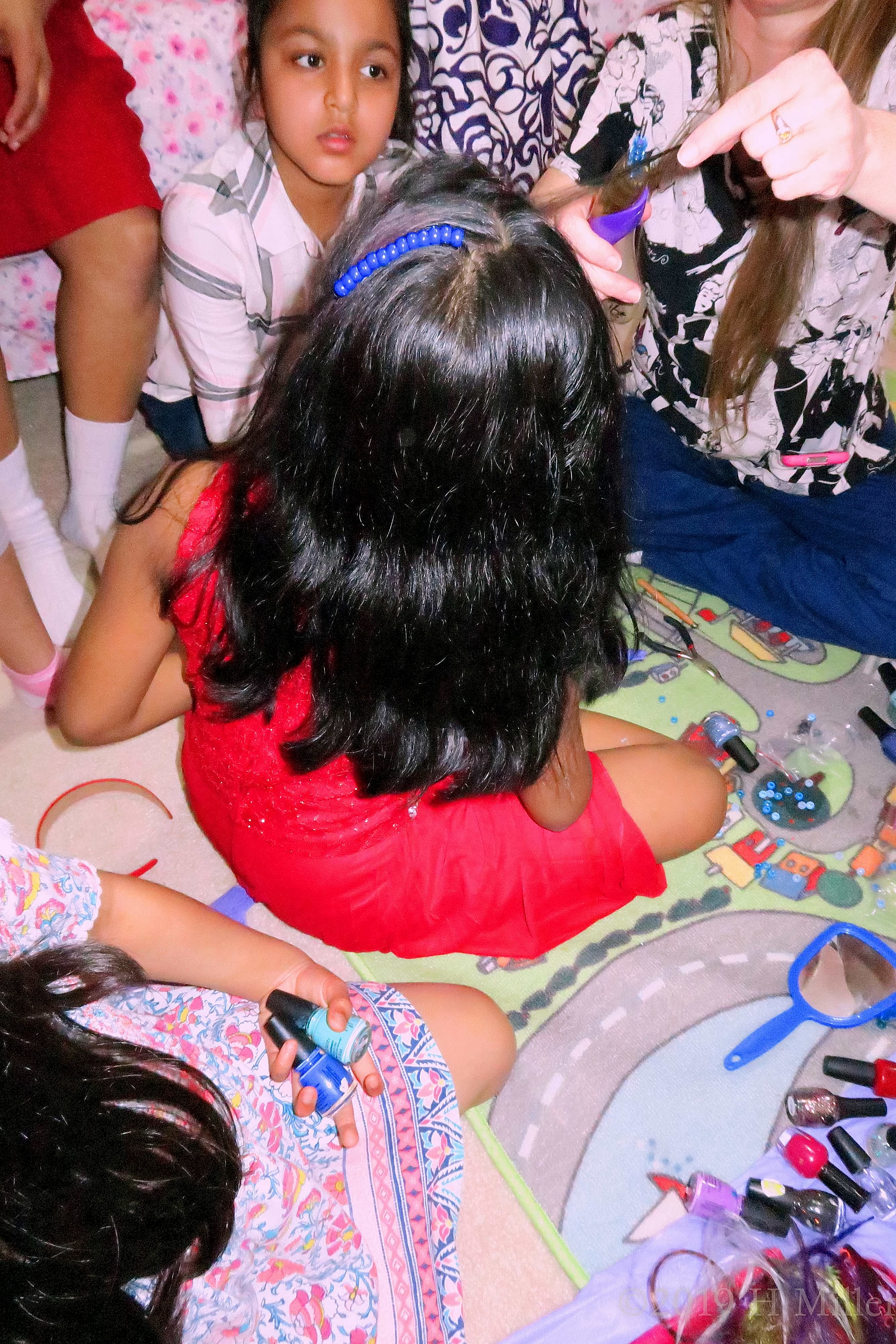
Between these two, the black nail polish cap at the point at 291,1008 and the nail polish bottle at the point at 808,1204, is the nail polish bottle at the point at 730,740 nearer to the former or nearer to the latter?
the nail polish bottle at the point at 808,1204

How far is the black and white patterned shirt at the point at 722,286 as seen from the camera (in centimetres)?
108

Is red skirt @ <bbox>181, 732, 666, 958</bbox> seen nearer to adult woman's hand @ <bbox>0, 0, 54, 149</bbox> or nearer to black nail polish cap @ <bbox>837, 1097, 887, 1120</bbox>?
black nail polish cap @ <bbox>837, 1097, 887, 1120</bbox>

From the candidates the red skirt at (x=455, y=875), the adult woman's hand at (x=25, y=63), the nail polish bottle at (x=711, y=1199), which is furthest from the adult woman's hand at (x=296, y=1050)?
the adult woman's hand at (x=25, y=63)

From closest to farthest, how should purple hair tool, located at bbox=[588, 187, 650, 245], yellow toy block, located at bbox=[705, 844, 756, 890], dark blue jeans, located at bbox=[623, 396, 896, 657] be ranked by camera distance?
1. purple hair tool, located at bbox=[588, 187, 650, 245]
2. yellow toy block, located at bbox=[705, 844, 756, 890]
3. dark blue jeans, located at bbox=[623, 396, 896, 657]

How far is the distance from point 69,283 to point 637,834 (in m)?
1.10

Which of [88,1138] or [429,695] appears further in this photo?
[429,695]

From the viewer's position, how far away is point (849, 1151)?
99cm

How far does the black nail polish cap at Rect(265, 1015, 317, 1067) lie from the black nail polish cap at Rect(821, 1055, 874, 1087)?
63 centimetres

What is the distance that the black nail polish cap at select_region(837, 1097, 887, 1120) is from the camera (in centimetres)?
102

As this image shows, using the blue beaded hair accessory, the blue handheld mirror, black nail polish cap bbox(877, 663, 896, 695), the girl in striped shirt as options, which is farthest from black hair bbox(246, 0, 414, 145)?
the blue handheld mirror

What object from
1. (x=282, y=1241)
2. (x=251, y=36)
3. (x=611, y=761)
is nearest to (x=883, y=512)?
(x=611, y=761)

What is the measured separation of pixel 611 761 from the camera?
3.59 feet

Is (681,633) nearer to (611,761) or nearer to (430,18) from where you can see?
(611,761)

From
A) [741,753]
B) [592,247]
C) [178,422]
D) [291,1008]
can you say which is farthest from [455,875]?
[178,422]
